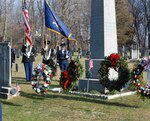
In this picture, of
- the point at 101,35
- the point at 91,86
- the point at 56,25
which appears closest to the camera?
the point at 91,86

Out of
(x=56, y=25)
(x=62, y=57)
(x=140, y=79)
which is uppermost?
(x=56, y=25)

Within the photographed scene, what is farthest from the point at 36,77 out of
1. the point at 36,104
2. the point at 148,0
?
the point at 148,0

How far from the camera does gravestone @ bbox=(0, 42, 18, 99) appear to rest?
10992mm

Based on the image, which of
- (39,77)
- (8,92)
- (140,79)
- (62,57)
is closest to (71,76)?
(39,77)

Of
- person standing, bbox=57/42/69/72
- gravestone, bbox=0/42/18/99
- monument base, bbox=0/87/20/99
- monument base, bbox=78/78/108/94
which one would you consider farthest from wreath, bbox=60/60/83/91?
person standing, bbox=57/42/69/72

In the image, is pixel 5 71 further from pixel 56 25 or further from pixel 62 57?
pixel 62 57

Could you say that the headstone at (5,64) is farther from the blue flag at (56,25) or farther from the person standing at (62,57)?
the person standing at (62,57)

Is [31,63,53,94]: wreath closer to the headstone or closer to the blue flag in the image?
the headstone

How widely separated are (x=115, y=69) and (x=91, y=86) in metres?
1.43

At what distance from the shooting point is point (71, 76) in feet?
36.7

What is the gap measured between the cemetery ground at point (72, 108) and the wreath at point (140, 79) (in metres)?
0.41

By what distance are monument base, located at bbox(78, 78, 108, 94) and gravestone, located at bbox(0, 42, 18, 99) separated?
2.68 meters

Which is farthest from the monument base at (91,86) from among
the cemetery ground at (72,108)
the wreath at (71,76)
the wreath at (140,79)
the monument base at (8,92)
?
the monument base at (8,92)

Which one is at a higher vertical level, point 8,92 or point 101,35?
point 101,35
